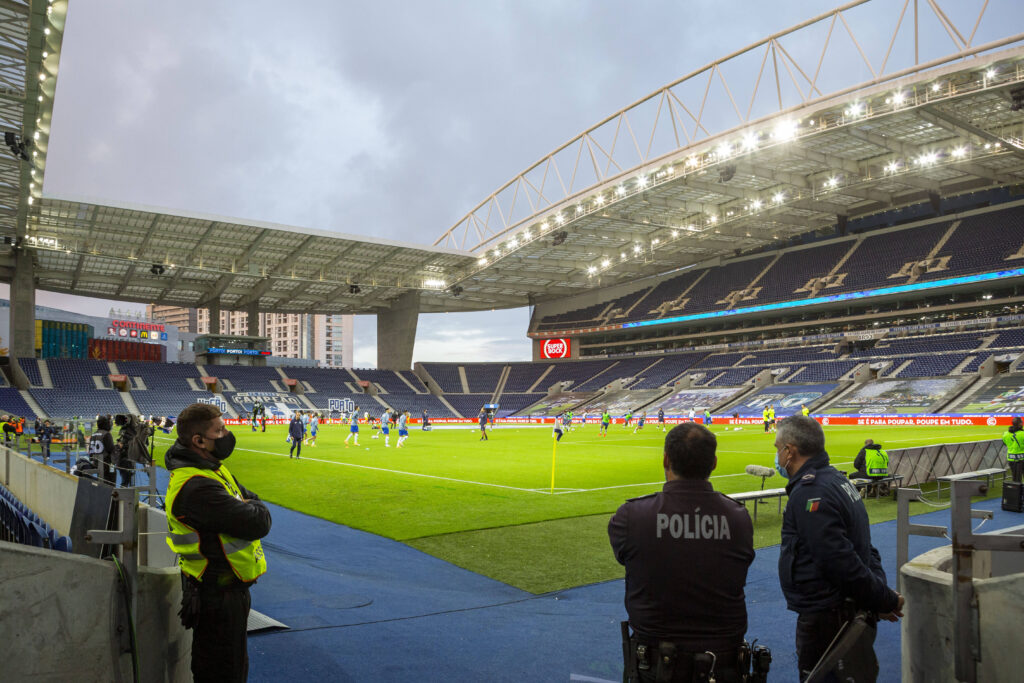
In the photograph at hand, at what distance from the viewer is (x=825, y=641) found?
362 cm

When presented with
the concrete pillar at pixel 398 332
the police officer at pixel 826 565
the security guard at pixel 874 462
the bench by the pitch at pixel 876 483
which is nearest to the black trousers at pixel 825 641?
the police officer at pixel 826 565

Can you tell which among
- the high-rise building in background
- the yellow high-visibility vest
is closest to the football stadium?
the yellow high-visibility vest

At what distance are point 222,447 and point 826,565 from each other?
3.41m

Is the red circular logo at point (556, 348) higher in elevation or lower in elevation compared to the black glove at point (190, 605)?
higher

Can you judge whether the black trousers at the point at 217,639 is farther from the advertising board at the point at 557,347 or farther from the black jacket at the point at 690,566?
the advertising board at the point at 557,347

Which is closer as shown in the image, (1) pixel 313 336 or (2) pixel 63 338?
(2) pixel 63 338

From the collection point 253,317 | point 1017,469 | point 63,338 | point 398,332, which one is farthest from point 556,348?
point 1017,469

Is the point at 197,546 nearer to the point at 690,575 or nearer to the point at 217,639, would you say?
the point at 217,639

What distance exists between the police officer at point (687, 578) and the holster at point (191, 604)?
92.1 inches

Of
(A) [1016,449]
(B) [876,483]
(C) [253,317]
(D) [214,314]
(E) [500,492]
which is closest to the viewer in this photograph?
(B) [876,483]

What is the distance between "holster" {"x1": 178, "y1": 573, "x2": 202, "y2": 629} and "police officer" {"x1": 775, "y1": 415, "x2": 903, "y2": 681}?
325 cm

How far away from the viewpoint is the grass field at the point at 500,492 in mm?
10016

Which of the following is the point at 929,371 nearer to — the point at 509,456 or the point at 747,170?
the point at 747,170

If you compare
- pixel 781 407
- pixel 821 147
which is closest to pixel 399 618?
pixel 821 147
